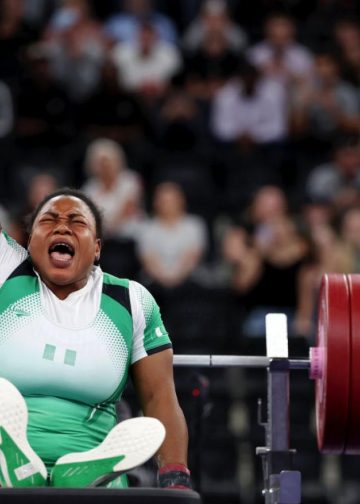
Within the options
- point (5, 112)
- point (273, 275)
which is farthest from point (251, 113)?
point (273, 275)

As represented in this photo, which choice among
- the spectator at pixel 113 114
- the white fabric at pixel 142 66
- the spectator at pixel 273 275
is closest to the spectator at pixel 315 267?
the spectator at pixel 273 275

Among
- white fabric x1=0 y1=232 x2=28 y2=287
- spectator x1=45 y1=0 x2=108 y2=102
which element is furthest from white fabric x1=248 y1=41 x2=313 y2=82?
white fabric x1=0 y1=232 x2=28 y2=287

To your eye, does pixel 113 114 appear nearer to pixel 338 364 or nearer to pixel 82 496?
pixel 338 364

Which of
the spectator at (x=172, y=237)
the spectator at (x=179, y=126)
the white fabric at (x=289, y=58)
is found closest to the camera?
the spectator at (x=172, y=237)

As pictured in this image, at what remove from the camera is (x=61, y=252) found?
4176 millimetres

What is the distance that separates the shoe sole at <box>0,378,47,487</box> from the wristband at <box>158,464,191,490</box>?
0.50m

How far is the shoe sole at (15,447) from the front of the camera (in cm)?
345

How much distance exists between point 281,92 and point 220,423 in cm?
354

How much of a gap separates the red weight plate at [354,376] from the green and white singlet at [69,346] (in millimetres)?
659

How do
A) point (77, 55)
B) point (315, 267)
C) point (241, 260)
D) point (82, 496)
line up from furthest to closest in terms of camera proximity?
point (77, 55) → point (241, 260) → point (315, 267) → point (82, 496)

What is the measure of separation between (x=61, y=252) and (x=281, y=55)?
6007 millimetres

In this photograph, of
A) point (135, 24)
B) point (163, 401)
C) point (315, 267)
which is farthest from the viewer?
point (135, 24)

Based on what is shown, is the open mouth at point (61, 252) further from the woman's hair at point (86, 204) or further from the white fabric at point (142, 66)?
the white fabric at point (142, 66)

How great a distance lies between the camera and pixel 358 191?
8.66 m
